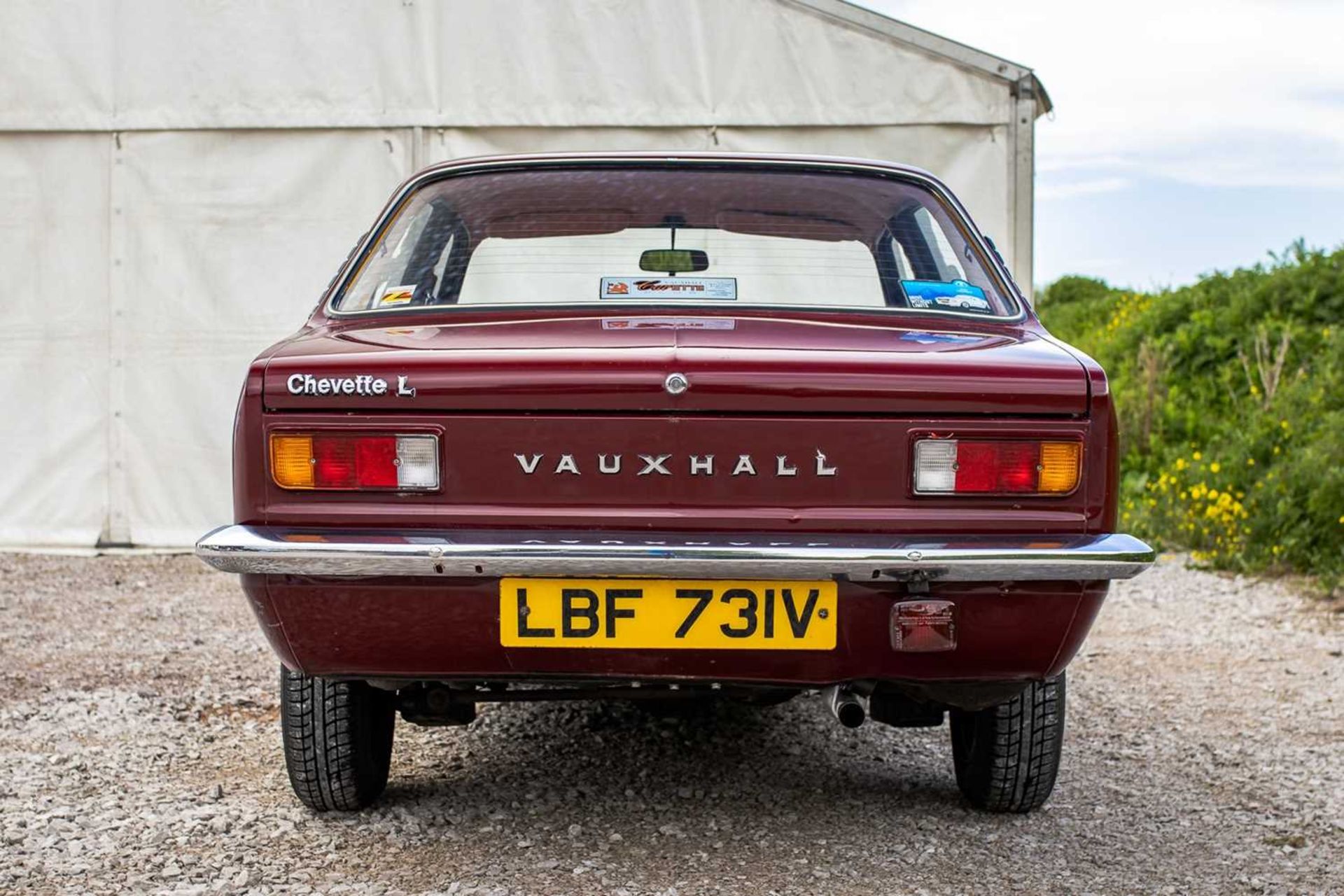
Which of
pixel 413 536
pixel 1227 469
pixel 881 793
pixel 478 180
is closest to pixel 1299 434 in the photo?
pixel 1227 469

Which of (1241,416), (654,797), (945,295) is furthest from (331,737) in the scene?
(1241,416)

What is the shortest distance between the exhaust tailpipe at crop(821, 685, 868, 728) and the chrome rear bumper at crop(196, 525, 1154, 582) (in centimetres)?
34

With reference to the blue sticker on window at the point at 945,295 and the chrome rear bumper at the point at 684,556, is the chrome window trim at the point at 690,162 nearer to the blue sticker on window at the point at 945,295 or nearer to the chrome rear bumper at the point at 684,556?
the blue sticker on window at the point at 945,295

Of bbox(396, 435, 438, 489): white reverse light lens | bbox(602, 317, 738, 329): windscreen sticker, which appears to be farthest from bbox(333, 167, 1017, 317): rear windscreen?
bbox(396, 435, 438, 489): white reverse light lens

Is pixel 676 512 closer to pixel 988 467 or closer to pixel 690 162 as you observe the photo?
pixel 988 467

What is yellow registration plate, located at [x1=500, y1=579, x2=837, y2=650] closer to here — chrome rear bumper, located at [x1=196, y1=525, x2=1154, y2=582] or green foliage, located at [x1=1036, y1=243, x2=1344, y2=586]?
chrome rear bumper, located at [x1=196, y1=525, x2=1154, y2=582]

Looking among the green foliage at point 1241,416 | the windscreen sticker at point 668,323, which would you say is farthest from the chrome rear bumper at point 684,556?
the green foliage at point 1241,416

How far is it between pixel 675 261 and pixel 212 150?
17.6 feet

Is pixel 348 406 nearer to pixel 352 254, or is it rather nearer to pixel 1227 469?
pixel 352 254

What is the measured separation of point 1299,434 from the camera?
7828mm

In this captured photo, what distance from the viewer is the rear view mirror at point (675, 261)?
340 cm

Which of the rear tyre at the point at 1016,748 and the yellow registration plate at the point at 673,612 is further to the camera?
the rear tyre at the point at 1016,748

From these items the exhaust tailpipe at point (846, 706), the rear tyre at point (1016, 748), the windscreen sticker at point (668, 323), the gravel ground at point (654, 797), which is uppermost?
the windscreen sticker at point (668, 323)

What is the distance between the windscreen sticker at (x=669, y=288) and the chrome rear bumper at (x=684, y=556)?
81 cm
